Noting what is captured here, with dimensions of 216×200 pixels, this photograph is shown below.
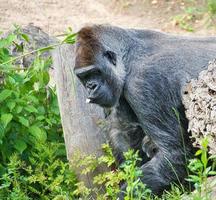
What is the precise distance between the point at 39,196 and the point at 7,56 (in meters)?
1.12

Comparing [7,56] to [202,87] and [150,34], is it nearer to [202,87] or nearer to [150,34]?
[150,34]

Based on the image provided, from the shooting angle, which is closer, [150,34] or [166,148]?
[166,148]

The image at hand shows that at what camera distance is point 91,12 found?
37.1ft

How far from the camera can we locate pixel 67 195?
5.47 meters

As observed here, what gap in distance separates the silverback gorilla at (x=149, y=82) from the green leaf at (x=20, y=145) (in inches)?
25.5

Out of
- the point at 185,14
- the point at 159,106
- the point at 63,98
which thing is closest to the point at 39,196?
the point at 63,98

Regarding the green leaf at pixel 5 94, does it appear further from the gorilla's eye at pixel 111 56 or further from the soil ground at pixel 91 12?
the soil ground at pixel 91 12

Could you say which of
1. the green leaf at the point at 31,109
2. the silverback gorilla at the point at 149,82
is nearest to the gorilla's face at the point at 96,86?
the silverback gorilla at the point at 149,82

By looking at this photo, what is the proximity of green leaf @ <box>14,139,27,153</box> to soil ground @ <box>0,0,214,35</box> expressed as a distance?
479cm

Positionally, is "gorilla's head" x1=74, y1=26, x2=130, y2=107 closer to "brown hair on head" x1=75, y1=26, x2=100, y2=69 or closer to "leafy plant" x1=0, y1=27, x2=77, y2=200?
"brown hair on head" x1=75, y1=26, x2=100, y2=69

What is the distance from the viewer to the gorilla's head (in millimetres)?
5605

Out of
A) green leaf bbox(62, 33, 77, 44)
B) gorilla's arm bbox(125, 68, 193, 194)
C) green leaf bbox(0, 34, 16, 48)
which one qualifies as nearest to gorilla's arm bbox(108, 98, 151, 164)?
gorilla's arm bbox(125, 68, 193, 194)

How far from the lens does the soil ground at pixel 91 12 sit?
10820 millimetres

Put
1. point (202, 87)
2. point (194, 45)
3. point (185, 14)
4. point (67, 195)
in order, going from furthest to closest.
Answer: point (185, 14), point (194, 45), point (67, 195), point (202, 87)
